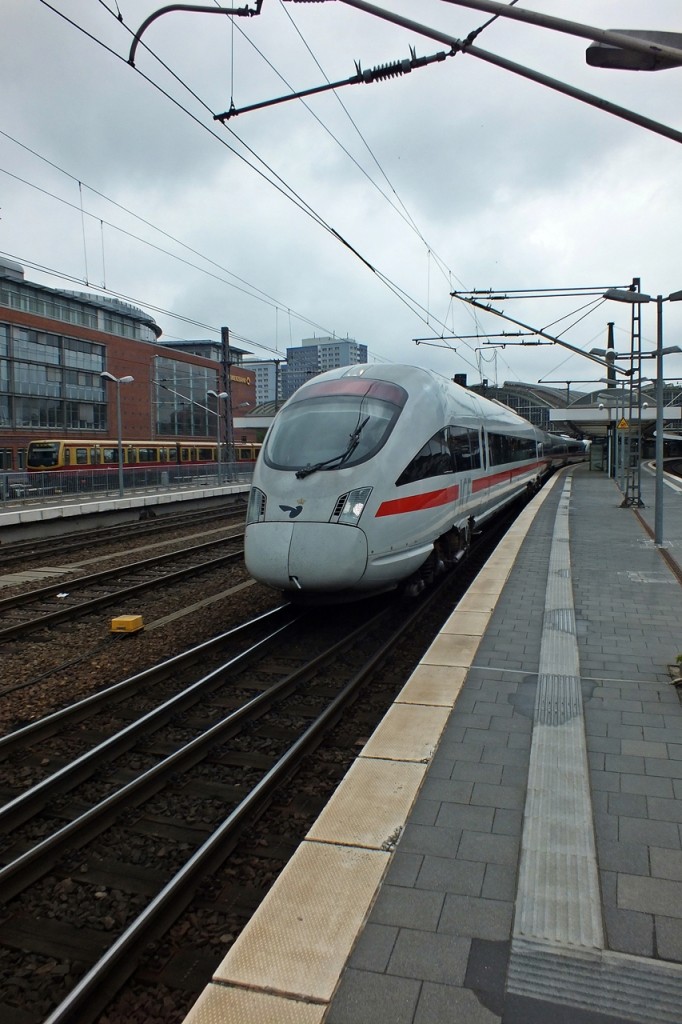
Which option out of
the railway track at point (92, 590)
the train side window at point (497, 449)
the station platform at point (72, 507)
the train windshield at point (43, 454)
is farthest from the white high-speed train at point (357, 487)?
the train windshield at point (43, 454)

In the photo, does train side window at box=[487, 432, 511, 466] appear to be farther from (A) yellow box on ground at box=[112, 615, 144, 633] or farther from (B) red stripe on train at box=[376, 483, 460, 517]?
(A) yellow box on ground at box=[112, 615, 144, 633]

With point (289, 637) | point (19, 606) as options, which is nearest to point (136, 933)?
point (289, 637)

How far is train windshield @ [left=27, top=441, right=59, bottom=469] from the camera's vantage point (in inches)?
1324

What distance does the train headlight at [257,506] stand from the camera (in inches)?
296

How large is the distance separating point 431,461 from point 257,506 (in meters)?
2.25

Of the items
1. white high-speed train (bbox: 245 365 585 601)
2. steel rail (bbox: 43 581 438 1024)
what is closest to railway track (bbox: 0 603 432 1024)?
steel rail (bbox: 43 581 438 1024)

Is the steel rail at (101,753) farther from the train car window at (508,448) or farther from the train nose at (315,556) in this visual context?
the train car window at (508,448)

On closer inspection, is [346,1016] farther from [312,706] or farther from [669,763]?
[312,706]

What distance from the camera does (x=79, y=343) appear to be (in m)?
52.1

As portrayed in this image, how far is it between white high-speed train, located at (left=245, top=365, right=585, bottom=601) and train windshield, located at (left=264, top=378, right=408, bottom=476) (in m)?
0.01

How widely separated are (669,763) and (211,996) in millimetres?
2825

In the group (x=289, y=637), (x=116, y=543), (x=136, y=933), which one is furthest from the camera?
(x=116, y=543)

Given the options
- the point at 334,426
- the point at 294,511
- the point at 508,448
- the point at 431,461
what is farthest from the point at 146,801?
the point at 508,448

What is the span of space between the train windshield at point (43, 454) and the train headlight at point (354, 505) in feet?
97.7
